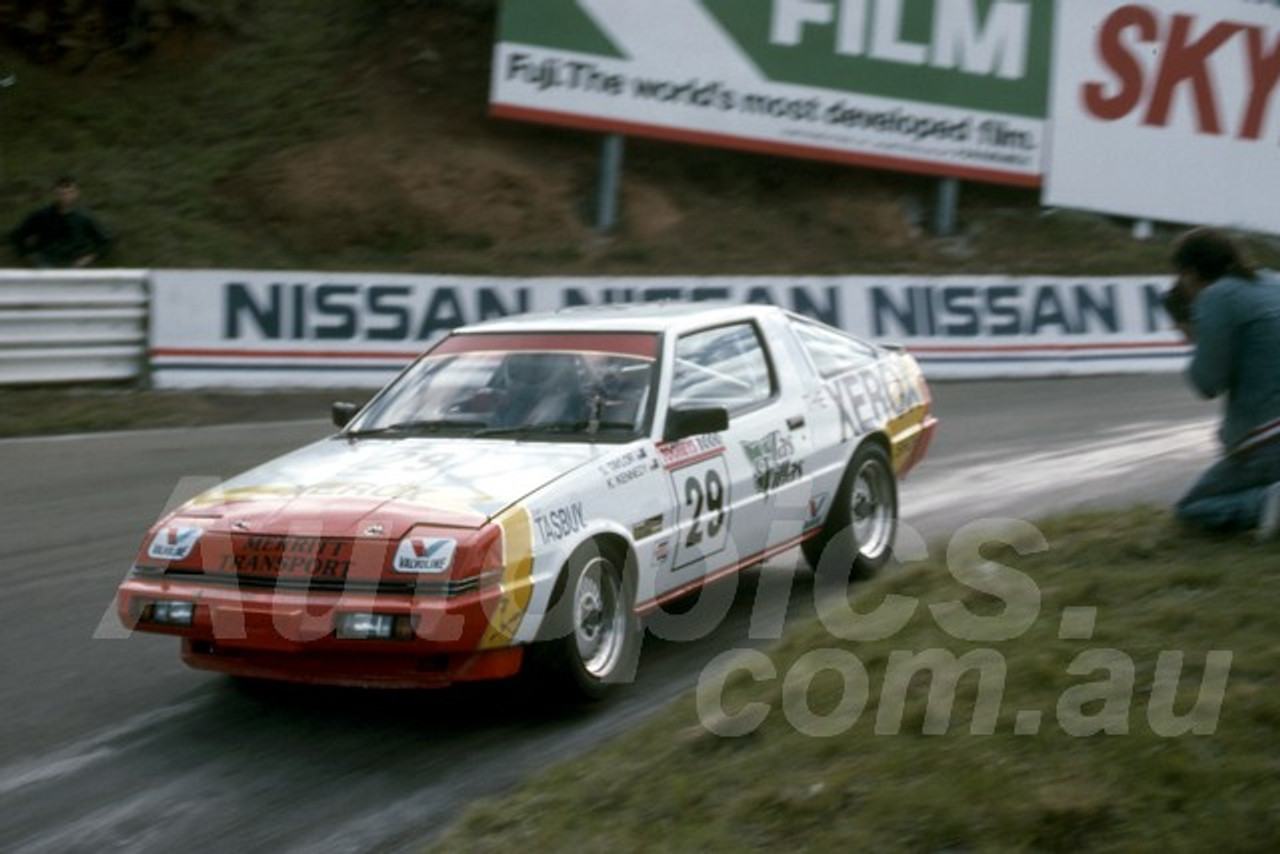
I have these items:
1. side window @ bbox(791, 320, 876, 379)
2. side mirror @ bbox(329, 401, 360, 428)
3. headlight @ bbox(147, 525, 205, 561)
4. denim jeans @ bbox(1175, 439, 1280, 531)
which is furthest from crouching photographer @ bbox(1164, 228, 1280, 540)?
headlight @ bbox(147, 525, 205, 561)

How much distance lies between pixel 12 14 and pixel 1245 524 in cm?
2049

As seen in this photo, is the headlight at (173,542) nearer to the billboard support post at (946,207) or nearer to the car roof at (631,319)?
the car roof at (631,319)

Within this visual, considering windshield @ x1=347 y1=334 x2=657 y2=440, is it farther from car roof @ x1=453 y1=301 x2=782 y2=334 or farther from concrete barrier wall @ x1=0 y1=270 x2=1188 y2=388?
concrete barrier wall @ x1=0 y1=270 x2=1188 y2=388

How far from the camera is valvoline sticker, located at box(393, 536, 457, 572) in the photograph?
6188mm

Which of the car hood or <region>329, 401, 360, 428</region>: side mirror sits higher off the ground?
<region>329, 401, 360, 428</region>: side mirror

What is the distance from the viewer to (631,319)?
8102 mm

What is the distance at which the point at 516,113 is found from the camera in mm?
21547

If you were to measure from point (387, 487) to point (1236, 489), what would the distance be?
316 cm

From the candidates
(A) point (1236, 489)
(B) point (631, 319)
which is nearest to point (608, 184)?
(B) point (631, 319)

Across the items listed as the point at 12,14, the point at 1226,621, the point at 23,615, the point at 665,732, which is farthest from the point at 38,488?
the point at 12,14

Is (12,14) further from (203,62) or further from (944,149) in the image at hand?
(944,149)

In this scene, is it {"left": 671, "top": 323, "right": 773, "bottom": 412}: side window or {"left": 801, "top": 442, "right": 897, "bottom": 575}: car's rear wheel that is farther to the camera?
{"left": 801, "top": 442, "right": 897, "bottom": 575}: car's rear wheel

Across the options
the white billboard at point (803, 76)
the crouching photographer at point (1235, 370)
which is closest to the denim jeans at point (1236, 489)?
the crouching photographer at point (1235, 370)
